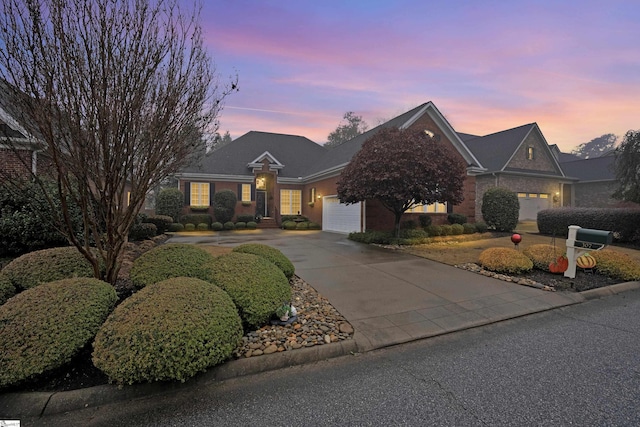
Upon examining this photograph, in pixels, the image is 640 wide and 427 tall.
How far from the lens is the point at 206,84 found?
399cm

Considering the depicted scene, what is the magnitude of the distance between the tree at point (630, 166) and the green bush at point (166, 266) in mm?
15676

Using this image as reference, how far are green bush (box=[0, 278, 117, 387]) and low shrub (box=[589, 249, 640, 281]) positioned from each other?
9256 millimetres

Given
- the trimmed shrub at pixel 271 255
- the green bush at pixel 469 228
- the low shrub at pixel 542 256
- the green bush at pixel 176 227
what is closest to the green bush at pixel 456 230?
the green bush at pixel 469 228

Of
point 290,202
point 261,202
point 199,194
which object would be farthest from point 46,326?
point 261,202

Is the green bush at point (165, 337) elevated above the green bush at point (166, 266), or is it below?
below

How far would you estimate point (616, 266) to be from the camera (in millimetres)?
6160

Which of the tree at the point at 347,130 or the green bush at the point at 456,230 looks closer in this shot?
the green bush at the point at 456,230

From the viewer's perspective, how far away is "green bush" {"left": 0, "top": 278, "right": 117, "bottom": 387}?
7.27 ft

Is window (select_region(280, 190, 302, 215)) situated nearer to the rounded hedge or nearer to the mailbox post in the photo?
the rounded hedge

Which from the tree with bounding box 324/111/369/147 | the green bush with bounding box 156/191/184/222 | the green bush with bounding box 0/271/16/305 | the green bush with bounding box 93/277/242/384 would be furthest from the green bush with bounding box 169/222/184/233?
the tree with bounding box 324/111/369/147

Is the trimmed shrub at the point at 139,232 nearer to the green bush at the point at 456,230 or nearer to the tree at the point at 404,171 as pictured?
the tree at the point at 404,171

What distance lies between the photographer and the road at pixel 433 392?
2.10 m

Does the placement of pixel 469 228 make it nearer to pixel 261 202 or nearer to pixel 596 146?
pixel 261 202

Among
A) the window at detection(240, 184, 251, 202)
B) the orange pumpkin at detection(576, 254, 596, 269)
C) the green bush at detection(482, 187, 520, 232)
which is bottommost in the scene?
the orange pumpkin at detection(576, 254, 596, 269)
